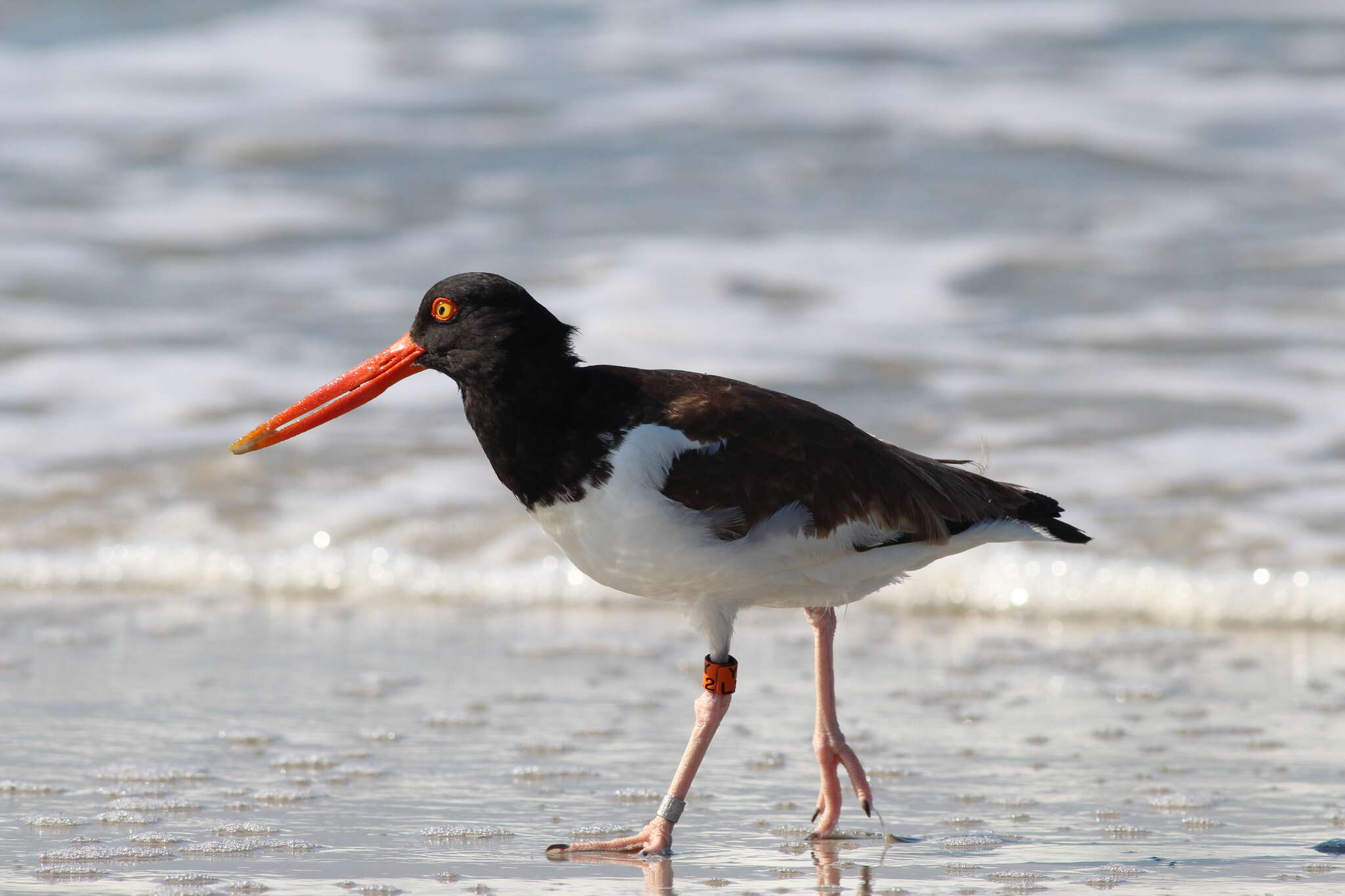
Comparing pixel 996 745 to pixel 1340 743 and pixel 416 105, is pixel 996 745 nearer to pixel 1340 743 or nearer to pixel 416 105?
pixel 1340 743

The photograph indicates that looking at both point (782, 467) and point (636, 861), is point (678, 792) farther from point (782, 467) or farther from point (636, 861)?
point (782, 467)

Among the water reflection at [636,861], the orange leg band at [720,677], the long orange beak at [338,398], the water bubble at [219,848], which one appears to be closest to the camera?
the water reflection at [636,861]

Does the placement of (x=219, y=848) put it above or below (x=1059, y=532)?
below

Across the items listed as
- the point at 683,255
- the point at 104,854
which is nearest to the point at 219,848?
the point at 104,854

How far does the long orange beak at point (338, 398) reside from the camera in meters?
4.38

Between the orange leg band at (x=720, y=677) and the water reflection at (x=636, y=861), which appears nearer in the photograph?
the water reflection at (x=636, y=861)

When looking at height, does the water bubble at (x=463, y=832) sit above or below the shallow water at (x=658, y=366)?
below

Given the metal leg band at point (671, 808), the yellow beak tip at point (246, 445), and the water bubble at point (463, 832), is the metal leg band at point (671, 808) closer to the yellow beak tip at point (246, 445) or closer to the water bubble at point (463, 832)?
the water bubble at point (463, 832)

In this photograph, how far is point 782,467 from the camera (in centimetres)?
409

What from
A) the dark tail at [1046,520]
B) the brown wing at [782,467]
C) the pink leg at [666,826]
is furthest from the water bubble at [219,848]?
the dark tail at [1046,520]

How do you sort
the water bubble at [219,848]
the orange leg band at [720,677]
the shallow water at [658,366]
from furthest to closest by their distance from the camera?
the shallow water at [658,366]
the orange leg band at [720,677]
the water bubble at [219,848]

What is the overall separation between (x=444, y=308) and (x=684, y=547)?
2.92 ft

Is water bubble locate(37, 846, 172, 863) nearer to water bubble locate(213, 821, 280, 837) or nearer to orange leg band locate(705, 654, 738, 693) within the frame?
water bubble locate(213, 821, 280, 837)

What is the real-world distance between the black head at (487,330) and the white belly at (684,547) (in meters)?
0.34
